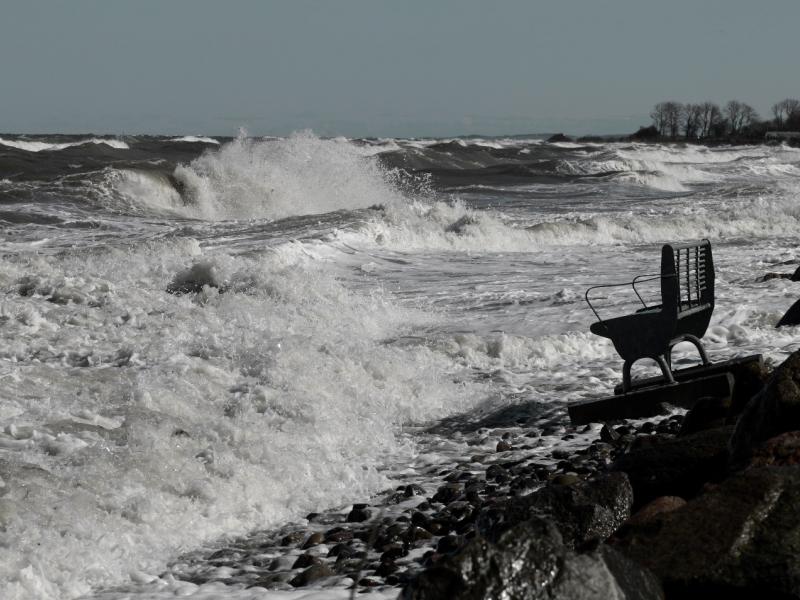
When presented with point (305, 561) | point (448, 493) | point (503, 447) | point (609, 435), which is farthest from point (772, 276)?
point (305, 561)

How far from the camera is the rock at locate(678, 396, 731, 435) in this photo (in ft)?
19.5

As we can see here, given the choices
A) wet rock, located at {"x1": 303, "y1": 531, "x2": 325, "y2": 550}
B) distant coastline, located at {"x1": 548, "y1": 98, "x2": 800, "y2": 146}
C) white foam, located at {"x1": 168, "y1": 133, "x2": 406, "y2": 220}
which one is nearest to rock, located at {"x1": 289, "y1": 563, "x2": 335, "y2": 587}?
wet rock, located at {"x1": 303, "y1": 531, "x2": 325, "y2": 550}

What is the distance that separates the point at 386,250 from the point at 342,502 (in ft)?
44.4

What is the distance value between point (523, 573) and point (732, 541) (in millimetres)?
844

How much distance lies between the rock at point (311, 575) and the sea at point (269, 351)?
0.64 feet

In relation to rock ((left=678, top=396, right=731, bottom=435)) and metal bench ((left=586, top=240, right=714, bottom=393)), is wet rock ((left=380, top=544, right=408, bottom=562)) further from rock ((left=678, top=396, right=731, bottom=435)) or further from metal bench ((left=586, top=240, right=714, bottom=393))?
metal bench ((left=586, top=240, right=714, bottom=393))

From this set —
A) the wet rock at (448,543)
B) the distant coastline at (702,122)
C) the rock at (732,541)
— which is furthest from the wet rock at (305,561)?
the distant coastline at (702,122)

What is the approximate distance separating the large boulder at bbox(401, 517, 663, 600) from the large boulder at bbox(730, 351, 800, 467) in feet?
4.72

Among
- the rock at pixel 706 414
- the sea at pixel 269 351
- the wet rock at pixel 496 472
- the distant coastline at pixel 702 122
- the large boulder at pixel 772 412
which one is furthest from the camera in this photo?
the distant coastline at pixel 702 122

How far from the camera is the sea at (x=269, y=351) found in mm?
5583

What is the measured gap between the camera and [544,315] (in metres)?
12.1

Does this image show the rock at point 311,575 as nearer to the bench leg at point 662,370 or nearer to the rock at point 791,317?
the bench leg at point 662,370

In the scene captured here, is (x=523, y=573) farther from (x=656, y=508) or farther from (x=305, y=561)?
(x=305, y=561)

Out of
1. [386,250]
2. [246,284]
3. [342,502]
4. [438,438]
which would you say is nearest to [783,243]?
[386,250]
